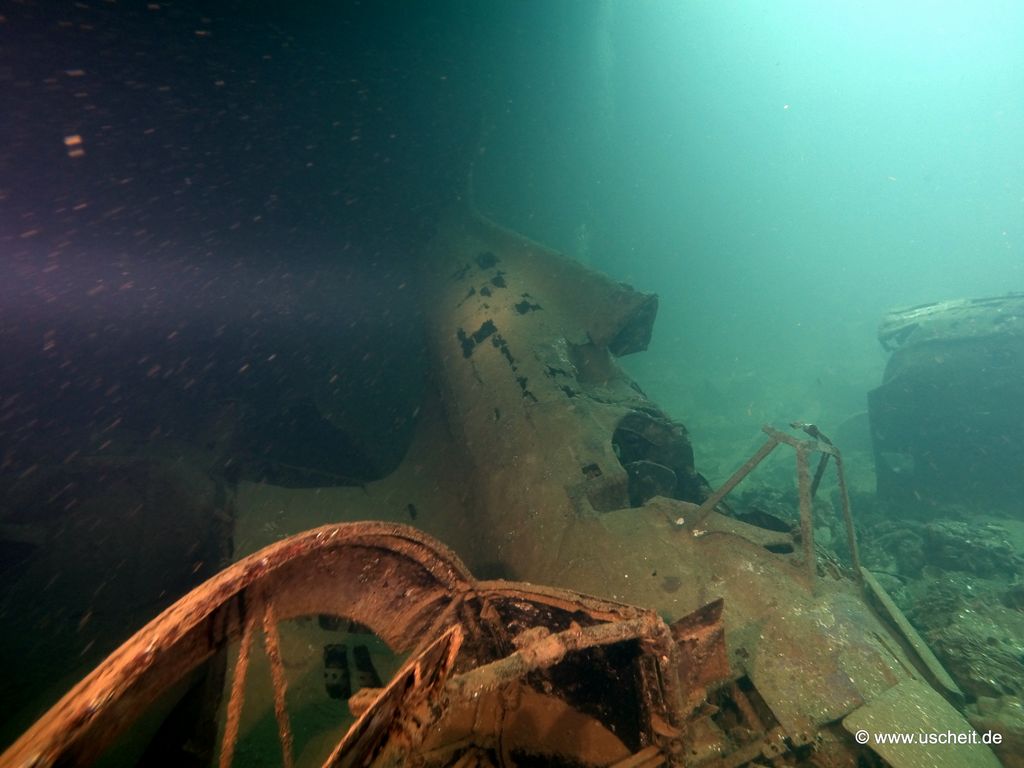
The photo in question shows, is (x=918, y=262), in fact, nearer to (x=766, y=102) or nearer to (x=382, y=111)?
(x=766, y=102)

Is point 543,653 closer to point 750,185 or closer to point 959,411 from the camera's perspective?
point 959,411

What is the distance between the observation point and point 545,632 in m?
2.09

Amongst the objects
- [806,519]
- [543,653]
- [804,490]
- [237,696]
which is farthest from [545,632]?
[804,490]

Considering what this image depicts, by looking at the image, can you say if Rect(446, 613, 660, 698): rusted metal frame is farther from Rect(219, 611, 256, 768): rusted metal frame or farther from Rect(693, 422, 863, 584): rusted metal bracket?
Rect(693, 422, 863, 584): rusted metal bracket

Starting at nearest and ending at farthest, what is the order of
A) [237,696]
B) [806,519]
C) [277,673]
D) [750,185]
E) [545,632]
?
1. [237,696]
2. [277,673]
3. [545,632]
4. [806,519]
5. [750,185]

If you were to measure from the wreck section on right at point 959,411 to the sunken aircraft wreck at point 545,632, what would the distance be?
34.5 ft

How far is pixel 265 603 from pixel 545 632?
120cm

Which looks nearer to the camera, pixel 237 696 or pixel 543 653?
pixel 237 696

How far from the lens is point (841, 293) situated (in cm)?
7062

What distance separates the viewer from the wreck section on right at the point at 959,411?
1183 cm

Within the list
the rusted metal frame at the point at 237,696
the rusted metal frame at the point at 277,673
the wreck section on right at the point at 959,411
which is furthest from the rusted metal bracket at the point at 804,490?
the wreck section on right at the point at 959,411

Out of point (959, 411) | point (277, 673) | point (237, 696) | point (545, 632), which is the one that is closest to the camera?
point (237, 696)

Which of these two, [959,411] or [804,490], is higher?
[804,490]

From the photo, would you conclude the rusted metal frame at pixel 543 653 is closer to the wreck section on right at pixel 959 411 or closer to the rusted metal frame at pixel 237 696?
the rusted metal frame at pixel 237 696
